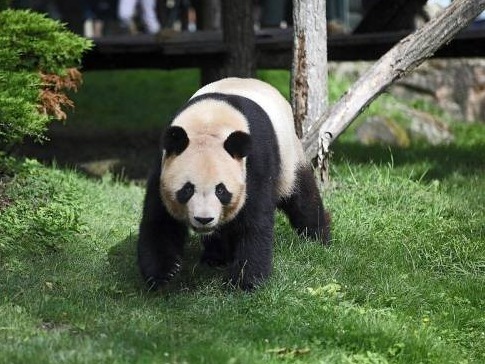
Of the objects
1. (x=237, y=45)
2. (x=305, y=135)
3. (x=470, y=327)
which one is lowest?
(x=470, y=327)

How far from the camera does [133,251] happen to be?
23.1 feet

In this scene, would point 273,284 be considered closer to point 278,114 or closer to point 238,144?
point 238,144

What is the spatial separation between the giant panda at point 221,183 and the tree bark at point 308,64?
65.1 inches

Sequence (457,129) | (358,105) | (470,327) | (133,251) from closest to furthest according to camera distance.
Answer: (470,327), (133,251), (358,105), (457,129)

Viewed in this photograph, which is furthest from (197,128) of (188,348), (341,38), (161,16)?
(161,16)

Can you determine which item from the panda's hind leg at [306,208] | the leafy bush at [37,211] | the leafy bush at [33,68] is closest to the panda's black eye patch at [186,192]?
the panda's hind leg at [306,208]

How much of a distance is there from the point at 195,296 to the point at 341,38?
565 centimetres

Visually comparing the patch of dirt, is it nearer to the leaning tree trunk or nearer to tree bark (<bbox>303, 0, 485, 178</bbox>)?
the leaning tree trunk

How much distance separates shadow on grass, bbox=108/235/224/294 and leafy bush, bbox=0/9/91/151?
4.58 feet

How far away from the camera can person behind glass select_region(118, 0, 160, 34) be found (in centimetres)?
1519

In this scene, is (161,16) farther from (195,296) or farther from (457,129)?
(195,296)

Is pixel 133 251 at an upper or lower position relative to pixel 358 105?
lower

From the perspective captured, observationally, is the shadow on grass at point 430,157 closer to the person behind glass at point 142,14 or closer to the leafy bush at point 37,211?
the leafy bush at point 37,211

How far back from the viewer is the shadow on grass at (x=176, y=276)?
621 centimetres
